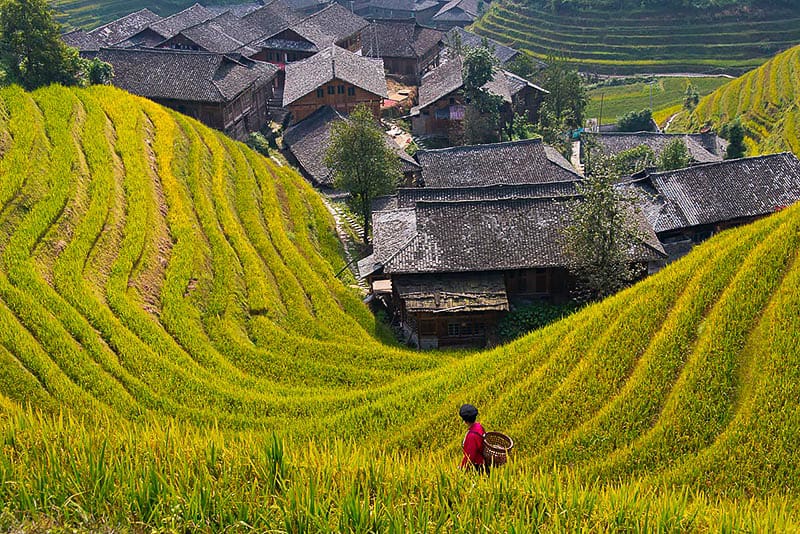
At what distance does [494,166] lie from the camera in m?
33.8

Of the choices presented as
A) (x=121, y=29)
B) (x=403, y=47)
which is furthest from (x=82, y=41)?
(x=403, y=47)

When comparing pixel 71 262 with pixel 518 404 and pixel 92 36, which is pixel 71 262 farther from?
pixel 92 36

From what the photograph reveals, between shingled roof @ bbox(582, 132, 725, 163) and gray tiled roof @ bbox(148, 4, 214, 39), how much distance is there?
99.5ft

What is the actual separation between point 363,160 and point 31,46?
13.4 meters

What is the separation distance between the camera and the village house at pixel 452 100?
42.6 metres

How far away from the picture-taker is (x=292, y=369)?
17391 millimetres

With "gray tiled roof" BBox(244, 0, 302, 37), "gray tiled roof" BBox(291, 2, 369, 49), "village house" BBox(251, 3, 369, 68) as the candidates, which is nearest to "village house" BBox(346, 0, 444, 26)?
"gray tiled roof" BBox(291, 2, 369, 49)

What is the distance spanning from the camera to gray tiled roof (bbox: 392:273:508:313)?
20.8m

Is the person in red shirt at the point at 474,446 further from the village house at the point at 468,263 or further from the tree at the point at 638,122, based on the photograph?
the tree at the point at 638,122

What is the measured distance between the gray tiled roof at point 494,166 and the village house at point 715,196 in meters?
5.98

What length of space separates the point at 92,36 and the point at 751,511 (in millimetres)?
54091

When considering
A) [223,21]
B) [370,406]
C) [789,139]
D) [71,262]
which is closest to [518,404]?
[370,406]

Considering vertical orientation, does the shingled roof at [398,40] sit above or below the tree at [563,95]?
above

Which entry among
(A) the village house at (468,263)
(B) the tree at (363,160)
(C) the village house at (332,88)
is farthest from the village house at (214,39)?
(A) the village house at (468,263)
